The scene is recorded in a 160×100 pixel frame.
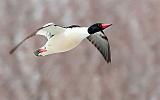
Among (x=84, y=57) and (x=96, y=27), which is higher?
(x=84, y=57)

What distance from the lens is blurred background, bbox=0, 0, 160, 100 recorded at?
5.99 metres

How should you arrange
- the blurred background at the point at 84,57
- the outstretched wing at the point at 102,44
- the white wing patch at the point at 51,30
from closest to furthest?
1. the white wing patch at the point at 51,30
2. the outstretched wing at the point at 102,44
3. the blurred background at the point at 84,57

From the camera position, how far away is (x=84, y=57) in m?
5.98

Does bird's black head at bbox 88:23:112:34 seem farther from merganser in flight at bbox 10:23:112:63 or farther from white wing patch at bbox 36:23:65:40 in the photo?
white wing patch at bbox 36:23:65:40

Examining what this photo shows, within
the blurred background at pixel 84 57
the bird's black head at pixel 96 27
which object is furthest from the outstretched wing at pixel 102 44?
the blurred background at pixel 84 57

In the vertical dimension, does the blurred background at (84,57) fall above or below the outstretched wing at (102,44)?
above

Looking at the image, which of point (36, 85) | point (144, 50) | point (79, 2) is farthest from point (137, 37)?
point (36, 85)

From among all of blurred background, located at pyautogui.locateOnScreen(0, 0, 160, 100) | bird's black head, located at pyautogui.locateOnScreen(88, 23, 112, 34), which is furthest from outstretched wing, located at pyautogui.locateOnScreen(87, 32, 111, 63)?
blurred background, located at pyautogui.locateOnScreen(0, 0, 160, 100)

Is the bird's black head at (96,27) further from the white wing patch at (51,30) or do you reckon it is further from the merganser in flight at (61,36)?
the white wing patch at (51,30)

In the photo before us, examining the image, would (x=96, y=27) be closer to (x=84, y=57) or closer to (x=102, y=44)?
(x=102, y=44)

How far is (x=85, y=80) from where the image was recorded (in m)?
6.08

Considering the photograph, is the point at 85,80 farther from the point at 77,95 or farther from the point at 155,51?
the point at 155,51

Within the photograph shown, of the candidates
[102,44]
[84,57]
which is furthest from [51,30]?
[84,57]

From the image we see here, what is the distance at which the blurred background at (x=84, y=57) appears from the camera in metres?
5.99
